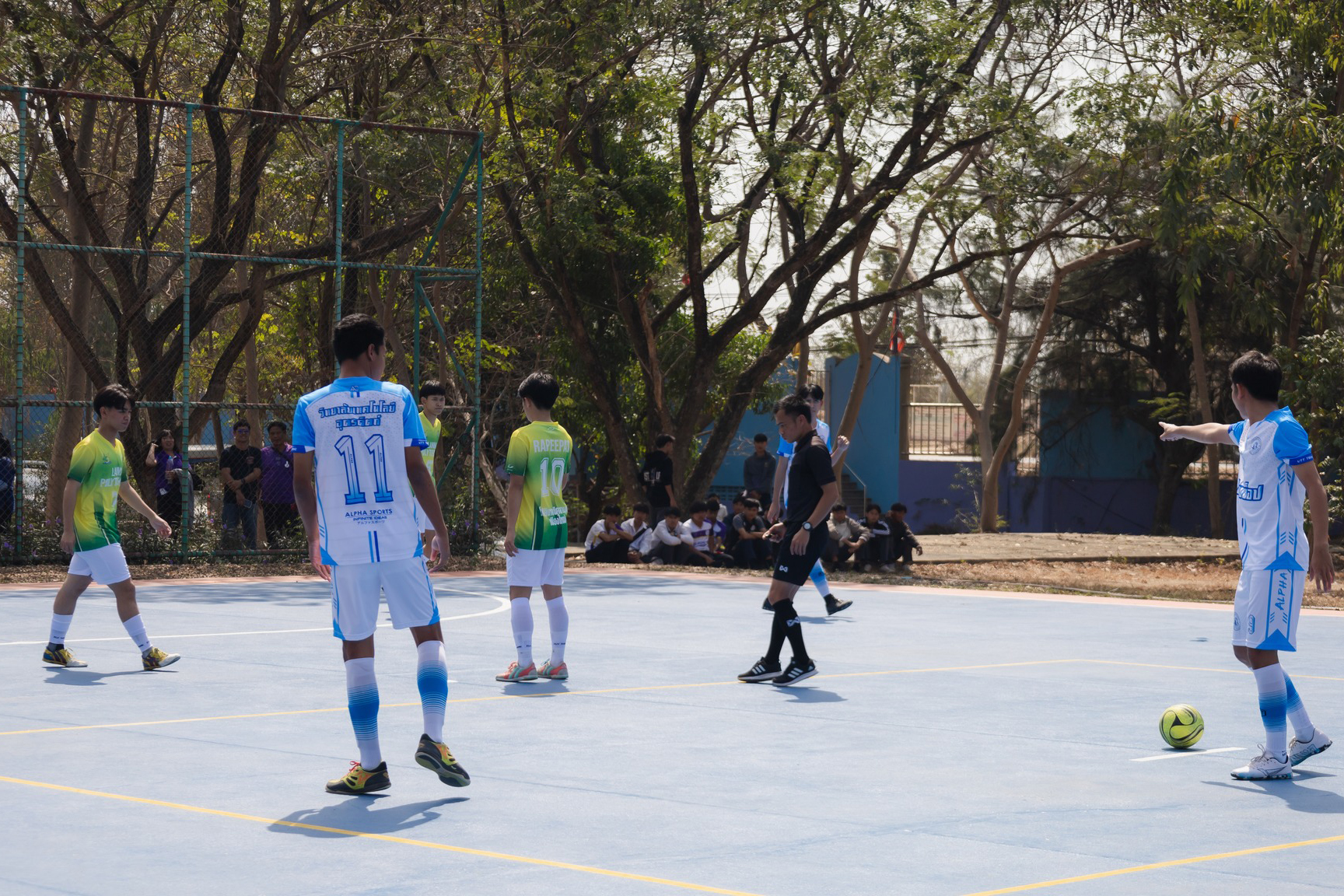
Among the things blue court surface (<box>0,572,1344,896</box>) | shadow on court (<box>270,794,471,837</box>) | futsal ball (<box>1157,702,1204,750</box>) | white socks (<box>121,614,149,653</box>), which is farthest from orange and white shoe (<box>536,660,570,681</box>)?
futsal ball (<box>1157,702,1204,750</box>)

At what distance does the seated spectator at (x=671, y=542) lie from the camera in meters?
22.2

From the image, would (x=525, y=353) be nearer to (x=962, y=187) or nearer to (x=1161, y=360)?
(x=962, y=187)

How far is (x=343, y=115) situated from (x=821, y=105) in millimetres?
7875

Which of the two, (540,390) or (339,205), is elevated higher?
(339,205)

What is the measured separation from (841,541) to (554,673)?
12.1m

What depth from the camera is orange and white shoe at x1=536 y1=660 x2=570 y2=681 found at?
412 inches

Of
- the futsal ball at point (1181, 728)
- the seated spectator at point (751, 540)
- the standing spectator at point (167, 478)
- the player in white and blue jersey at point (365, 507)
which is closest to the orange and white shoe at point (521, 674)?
the player in white and blue jersey at point (365, 507)

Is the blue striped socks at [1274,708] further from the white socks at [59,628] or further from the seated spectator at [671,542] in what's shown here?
the seated spectator at [671,542]

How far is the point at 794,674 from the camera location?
10.6m

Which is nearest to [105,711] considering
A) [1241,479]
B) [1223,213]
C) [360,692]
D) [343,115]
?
[360,692]

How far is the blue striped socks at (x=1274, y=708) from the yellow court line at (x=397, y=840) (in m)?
3.41

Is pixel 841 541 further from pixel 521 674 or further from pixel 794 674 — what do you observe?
pixel 521 674

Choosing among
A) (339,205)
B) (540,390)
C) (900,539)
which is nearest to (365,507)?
(540,390)

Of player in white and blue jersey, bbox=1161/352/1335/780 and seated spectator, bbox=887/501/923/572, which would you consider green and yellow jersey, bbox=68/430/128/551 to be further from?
seated spectator, bbox=887/501/923/572
